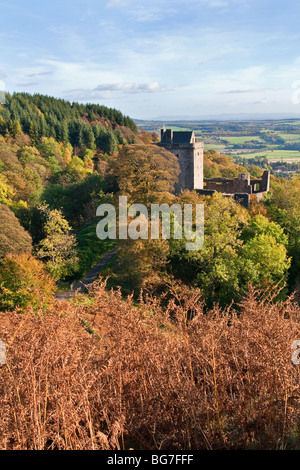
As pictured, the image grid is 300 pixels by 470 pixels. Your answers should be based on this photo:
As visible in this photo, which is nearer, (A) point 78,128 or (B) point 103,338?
(B) point 103,338

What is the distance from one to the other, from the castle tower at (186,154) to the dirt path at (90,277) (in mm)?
8652

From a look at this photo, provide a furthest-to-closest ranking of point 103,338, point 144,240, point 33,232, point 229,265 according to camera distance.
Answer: point 33,232
point 229,265
point 144,240
point 103,338

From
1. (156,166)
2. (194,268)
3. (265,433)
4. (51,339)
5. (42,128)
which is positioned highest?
(42,128)

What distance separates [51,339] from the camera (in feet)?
14.4

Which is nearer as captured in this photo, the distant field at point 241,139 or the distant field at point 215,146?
the distant field at point 241,139

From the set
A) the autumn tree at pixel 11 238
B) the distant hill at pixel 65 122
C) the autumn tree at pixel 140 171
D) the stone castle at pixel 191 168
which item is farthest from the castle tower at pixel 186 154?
the distant hill at pixel 65 122

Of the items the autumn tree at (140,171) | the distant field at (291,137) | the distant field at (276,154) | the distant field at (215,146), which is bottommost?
the autumn tree at (140,171)

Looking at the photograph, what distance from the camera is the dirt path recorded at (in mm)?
16528

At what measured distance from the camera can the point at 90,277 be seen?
61.5ft

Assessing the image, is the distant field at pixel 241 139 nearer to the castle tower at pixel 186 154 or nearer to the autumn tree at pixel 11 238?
the castle tower at pixel 186 154

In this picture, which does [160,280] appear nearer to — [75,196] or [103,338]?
[103,338]

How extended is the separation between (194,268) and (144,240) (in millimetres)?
3637

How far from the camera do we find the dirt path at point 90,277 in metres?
16.5

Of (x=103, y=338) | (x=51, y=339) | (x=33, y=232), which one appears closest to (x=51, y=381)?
(x=51, y=339)
